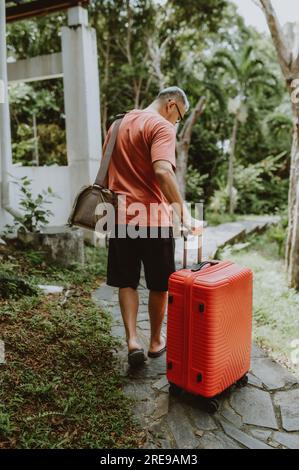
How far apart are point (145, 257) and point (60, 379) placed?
1091 millimetres

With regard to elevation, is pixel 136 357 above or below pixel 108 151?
below

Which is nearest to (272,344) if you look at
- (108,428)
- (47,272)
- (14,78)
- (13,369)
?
(108,428)

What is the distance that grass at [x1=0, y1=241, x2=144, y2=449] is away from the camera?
245cm

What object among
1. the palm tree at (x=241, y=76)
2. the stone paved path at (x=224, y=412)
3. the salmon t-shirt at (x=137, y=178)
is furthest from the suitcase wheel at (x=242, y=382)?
the palm tree at (x=241, y=76)

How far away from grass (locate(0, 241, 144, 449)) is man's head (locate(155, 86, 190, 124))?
1.99 meters

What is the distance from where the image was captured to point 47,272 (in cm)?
554

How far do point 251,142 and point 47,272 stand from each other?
1463cm

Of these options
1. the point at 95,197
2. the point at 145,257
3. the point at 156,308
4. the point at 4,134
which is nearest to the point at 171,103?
the point at 95,197

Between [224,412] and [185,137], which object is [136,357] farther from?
[185,137]

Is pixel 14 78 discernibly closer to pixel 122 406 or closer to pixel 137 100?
pixel 137 100

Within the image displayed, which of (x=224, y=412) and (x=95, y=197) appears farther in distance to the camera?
(x=95, y=197)

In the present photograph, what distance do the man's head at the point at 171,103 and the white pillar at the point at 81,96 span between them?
4572 mm

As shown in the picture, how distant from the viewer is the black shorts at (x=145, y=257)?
3.07 m

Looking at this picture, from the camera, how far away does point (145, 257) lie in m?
3.15
